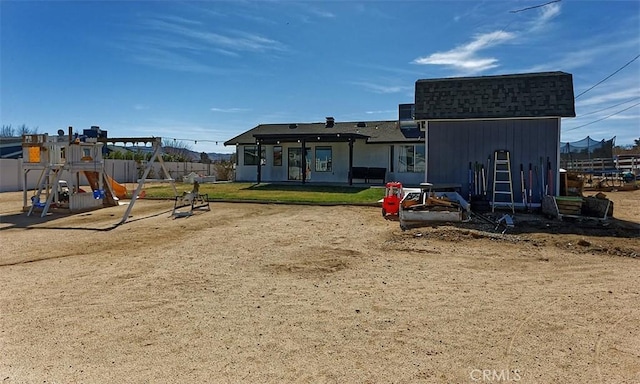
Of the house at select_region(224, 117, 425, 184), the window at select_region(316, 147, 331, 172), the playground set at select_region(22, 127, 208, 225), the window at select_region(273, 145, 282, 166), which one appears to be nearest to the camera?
the playground set at select_region(22, 127, 208, 225)

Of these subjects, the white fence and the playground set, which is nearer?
the playground set

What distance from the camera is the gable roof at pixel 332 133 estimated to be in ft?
67.6

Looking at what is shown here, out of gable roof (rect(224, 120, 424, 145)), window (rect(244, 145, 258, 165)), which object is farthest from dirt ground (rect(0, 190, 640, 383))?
window (rect(244, 145, 258, 165))

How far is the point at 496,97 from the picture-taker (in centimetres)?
1136

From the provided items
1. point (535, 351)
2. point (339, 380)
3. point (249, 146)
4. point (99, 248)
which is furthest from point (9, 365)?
point (249, 146)

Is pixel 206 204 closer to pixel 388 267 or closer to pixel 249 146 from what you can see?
pixel 388 267

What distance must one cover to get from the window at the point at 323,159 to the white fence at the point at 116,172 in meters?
8.88

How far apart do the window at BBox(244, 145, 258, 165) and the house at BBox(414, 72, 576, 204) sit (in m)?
14.0

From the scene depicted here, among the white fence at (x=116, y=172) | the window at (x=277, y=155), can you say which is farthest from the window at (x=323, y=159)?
the white fence at (x=116, y=172)

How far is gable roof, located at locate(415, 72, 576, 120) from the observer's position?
10.9 meters

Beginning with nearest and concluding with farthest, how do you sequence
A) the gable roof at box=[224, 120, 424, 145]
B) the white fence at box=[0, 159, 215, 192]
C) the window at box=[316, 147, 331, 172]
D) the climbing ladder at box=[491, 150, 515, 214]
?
the climbing ladder at box=[491, 150, 515, 214], the gable roof at box=[224, 120, 424, 145], the white fence at box=[0, 159, 215, 192], the window at box=[316, 147, 331, 172]

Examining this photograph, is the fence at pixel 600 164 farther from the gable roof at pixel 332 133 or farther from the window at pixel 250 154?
the window at pixel 250 154

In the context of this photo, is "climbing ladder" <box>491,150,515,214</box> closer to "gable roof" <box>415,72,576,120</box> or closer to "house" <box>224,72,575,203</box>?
"house" <box>224,72,575,203</box>

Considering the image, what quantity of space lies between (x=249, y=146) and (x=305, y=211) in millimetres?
13756
